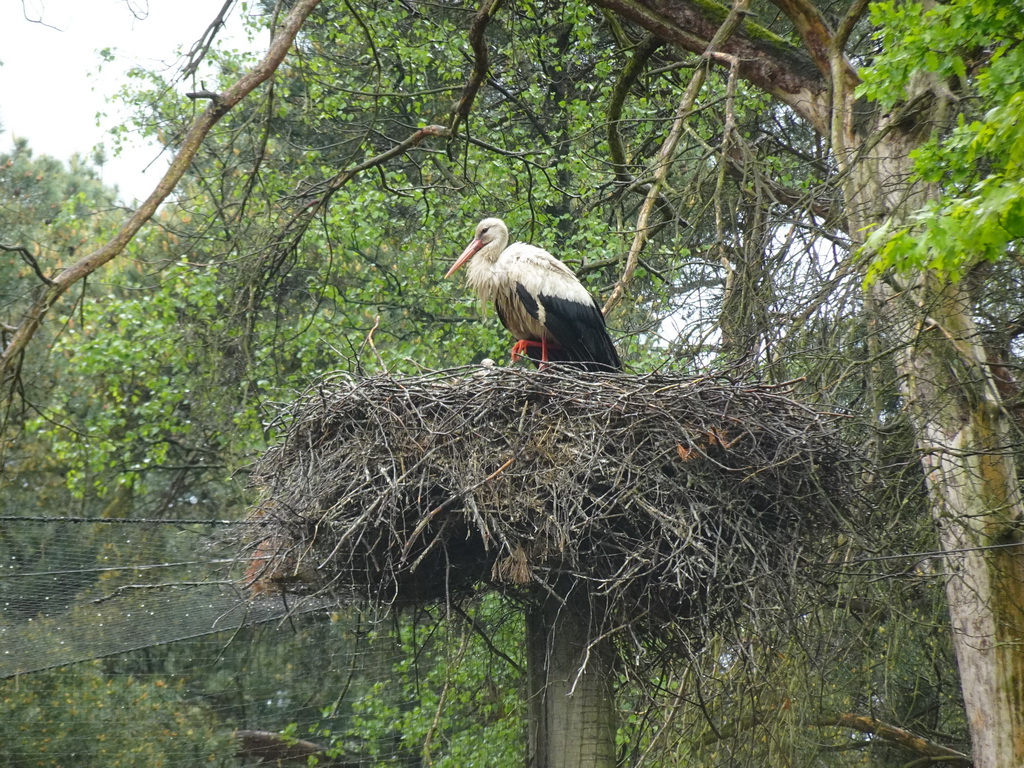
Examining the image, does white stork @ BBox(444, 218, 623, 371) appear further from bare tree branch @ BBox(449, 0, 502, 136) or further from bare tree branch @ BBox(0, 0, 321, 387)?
bare tree branch @ BBox(0, 0, 321, 387)

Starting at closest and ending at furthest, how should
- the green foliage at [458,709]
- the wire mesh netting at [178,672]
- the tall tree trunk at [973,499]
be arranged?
1. the tall tree trunk at [973,499]
2. the wire mesh netting at [178,672]
3. the green foliage at [458,709]

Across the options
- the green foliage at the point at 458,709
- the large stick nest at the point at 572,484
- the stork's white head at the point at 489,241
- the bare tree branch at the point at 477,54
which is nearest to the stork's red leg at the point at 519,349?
the stork's white head at the point at 489,241

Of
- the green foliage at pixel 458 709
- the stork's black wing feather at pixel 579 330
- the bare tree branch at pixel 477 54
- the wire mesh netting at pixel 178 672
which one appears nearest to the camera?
the bare tree branch at pixel 477 54

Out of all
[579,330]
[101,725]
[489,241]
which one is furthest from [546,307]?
[101,725]

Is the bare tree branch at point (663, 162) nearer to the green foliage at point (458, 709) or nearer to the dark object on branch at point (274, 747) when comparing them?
the green foliage at point (458, 709)

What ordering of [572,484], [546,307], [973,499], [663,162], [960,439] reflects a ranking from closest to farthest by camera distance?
[572,484]
[973,499]
[960,439]
[663,162]
[546,307]

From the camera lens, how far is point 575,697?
4.25m

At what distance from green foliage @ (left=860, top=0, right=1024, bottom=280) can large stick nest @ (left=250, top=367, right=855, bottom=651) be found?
0.75 meters

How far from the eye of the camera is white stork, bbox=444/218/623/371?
18.3ft

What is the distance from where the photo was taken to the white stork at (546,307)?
559 centimetres

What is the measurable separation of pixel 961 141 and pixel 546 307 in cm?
223

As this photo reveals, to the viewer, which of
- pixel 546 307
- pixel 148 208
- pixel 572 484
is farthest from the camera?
pixel 546 307

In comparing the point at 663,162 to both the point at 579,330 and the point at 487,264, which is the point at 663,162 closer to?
the point at 579,330

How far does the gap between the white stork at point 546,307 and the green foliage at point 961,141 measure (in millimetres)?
1738
